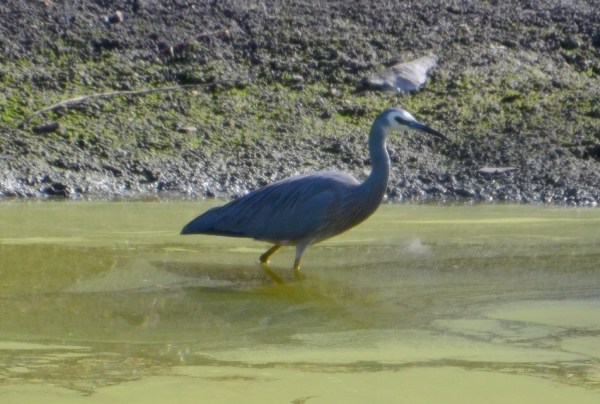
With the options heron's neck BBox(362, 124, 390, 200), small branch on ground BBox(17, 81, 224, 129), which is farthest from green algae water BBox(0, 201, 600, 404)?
small branch on ground BBox(17, 81, 224, 129)

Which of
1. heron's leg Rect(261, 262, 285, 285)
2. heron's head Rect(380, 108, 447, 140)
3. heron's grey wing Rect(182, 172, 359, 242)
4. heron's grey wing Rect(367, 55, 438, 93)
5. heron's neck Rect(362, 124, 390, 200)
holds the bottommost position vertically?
heron's leg Rect(261, 262, 285, 285)

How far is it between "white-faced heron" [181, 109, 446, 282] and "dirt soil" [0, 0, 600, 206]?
6.34 ft

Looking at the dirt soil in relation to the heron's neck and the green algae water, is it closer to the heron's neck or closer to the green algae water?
the green algae water

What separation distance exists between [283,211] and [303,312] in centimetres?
142

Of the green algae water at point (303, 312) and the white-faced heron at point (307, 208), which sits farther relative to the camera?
the white-faced heron at point (307, 208)

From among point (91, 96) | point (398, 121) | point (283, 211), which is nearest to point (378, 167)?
point (398, 121)

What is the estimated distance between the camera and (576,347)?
385cm

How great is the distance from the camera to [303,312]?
4.50 m

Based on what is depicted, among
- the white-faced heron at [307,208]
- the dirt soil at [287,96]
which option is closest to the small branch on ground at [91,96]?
the dirt soil at [287,96]

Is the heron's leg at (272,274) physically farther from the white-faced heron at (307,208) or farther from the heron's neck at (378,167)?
the heron's neck at (378,167)

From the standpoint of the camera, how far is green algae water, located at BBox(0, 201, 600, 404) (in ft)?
11.1

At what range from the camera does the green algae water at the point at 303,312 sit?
3.37m

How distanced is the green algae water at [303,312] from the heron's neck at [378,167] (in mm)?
355

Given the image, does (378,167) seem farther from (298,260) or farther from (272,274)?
(272,274)
